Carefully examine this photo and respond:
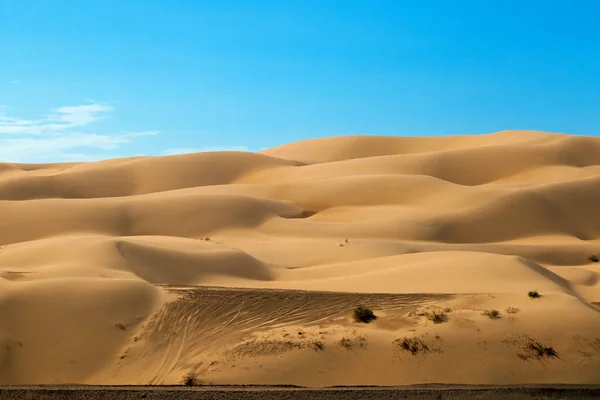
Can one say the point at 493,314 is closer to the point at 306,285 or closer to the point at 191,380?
the point at 191,380

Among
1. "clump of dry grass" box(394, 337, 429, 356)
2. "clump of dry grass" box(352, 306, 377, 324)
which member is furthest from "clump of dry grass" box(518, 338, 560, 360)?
"clump of dry grass" box(352, 306, 377, 324)

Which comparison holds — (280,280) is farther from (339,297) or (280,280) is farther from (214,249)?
(339,297)

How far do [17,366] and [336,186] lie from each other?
133 feet

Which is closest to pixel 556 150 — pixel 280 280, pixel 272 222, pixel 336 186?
pixel 336 186

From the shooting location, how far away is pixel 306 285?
24359 millimetres

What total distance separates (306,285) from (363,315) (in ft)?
26.3

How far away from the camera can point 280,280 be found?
27.1m

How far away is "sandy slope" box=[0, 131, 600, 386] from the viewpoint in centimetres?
1419

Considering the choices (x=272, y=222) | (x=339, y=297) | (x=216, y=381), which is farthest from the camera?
(x=272, y=222)

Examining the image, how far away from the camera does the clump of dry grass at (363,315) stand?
643 inches

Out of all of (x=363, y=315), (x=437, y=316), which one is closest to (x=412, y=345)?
(x=437, y=316)

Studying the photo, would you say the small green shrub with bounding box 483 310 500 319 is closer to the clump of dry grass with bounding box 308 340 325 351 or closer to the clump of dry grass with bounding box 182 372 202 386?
the clump of dry grass with bounding box 308 340 325 351

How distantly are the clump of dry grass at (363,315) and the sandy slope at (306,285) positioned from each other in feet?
0.96

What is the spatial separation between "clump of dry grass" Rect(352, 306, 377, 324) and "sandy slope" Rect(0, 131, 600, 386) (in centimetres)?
29
